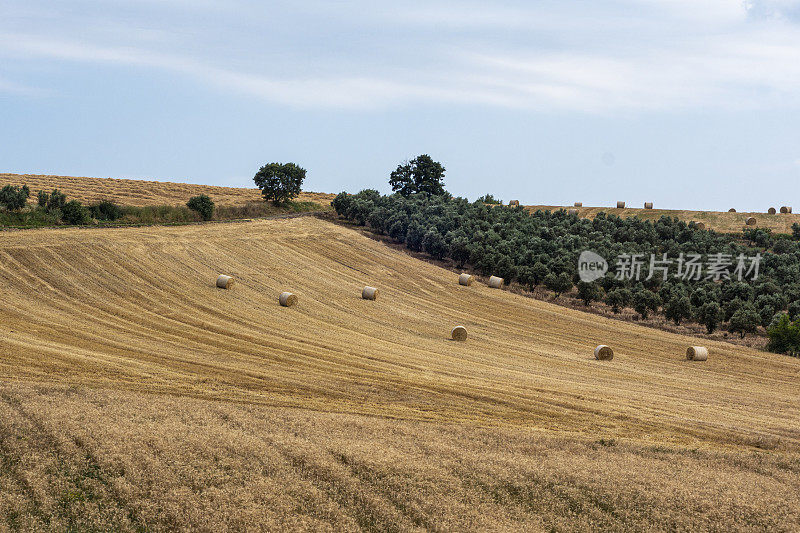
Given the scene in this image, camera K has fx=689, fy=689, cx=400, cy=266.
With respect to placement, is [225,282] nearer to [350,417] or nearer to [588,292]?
[350,417]

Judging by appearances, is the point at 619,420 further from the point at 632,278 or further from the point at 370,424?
the point at 632,278

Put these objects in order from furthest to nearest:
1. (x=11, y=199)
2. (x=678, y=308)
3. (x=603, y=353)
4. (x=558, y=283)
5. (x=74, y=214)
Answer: (x=74, y=214) → (x=558, y=283) → (x=11, y=199) → (x=678, y=308) → (x=603, y=353)

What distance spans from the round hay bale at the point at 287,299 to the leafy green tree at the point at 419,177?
4440cm

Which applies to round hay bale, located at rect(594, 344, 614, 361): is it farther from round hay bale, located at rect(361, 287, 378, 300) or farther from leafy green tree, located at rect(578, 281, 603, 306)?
leafy green tree, located at rect(578, 281, 603, 306)

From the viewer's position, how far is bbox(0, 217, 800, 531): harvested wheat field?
15.6 m

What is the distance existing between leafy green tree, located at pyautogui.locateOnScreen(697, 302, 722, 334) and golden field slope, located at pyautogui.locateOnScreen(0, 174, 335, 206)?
153 feet

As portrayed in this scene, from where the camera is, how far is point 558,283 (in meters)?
54.5

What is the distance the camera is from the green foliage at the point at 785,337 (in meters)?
41.8

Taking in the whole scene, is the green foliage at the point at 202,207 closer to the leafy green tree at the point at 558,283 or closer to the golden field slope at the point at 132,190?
the golden field slope at the point at 132,190

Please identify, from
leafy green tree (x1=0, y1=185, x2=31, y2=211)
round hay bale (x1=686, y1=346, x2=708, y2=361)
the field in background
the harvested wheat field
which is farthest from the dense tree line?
leafy green tree (x1=0, y1=185, x2=31, y2=211)

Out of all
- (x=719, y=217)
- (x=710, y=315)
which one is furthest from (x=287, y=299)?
(x=719, y=217)

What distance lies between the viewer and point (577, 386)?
28516 mm

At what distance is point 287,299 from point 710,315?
2840cm

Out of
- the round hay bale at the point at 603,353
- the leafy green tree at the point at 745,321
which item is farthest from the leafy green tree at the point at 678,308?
the round hay bale at the point at 603,353
